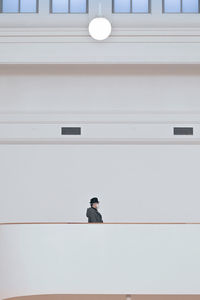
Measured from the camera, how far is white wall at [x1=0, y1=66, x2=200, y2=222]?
15.0 m

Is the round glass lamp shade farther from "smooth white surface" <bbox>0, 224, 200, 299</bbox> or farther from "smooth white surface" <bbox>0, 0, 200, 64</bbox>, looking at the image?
"smooth white surface" <bbox>0, 224, 200, 299</bbox>

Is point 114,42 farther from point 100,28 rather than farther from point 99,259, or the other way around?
point 99,259

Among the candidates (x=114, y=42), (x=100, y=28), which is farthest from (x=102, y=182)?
(x=100, y=28)

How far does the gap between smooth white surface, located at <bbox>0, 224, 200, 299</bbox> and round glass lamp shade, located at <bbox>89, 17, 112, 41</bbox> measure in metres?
4.99

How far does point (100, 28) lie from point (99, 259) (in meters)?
5.51

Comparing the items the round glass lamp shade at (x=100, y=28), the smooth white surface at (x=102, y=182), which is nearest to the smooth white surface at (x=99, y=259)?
the smooth white surface at (x=102, y=182)

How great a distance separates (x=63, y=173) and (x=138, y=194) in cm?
175

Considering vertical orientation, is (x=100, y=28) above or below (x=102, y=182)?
above

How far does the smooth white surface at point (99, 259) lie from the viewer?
10.9 metres

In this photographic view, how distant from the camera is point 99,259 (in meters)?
10.9

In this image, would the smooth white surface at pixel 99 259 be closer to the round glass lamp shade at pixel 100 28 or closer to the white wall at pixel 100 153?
the white wall at pixel 100 153

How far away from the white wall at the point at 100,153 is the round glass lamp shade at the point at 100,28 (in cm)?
109

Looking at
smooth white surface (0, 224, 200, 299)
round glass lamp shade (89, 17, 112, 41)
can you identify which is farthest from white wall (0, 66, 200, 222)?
smooth white surface (0, 224, 200, 299)

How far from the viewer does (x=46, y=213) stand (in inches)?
591
